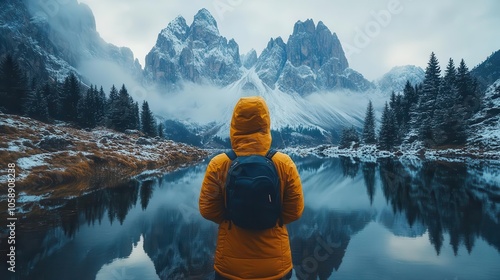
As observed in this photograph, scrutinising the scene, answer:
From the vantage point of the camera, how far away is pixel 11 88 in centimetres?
→ 5328

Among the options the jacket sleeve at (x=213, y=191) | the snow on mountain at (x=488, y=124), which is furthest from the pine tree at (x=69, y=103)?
the snow on mountain at (x=488, y=124)

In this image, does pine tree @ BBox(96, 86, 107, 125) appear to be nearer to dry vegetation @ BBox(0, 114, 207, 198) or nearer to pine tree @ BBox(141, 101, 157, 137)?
pine tree @ BBox(141, 101, 157, 137)

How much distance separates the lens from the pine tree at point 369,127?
93.1 metres

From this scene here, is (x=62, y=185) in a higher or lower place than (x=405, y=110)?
lower

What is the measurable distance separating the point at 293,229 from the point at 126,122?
249ft

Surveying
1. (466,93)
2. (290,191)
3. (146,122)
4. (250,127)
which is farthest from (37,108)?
(466,93)

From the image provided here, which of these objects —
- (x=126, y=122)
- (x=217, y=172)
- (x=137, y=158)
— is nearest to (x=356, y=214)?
(x=217, y=172)

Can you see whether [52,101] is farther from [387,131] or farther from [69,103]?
[387,131]

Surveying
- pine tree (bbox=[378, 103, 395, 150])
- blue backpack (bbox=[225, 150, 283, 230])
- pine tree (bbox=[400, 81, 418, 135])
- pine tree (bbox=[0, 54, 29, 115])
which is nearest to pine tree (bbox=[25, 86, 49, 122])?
pine tree (bbox=[0, 54, 29, 115])

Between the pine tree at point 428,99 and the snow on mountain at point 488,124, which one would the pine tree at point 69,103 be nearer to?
the pine tree at point 428,99

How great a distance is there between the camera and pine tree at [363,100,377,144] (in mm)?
93062

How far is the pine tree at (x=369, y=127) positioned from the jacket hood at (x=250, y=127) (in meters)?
96.5

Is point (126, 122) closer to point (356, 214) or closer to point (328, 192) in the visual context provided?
point (328, 192)

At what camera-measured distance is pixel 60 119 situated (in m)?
71.6
